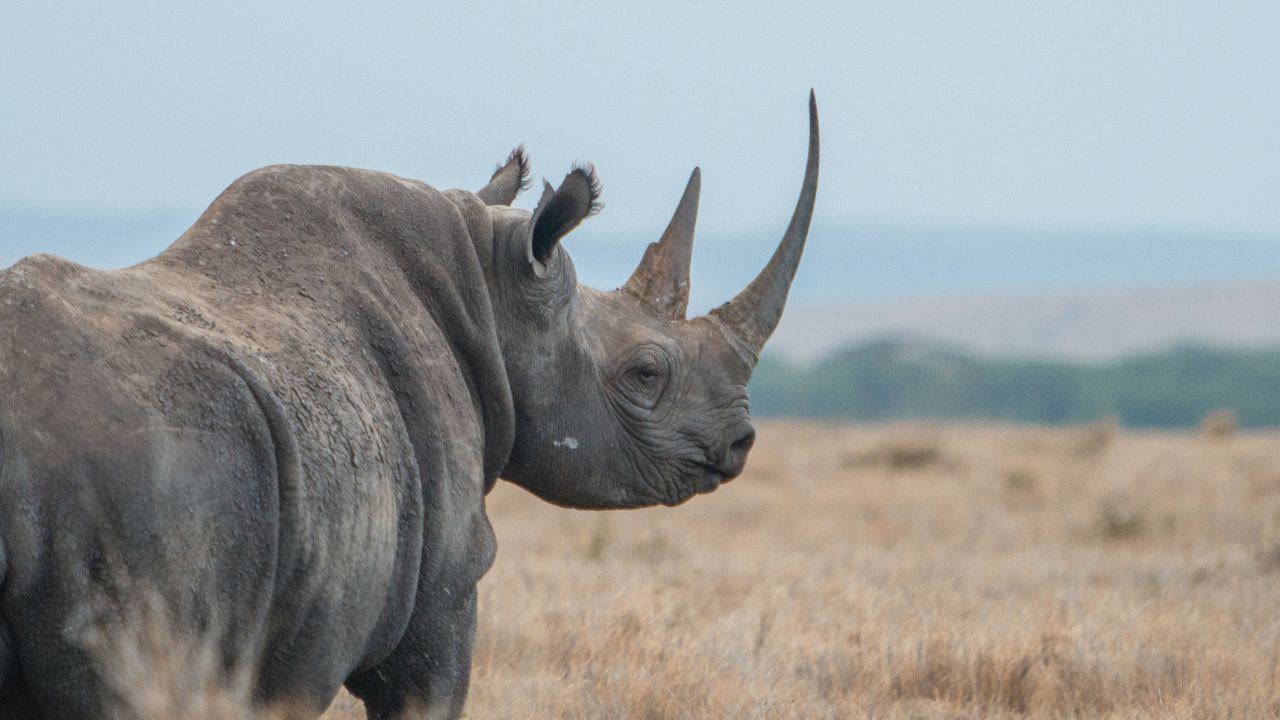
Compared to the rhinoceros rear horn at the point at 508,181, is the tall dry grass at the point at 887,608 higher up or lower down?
lower down

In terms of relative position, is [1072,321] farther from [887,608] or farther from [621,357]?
[621,357]

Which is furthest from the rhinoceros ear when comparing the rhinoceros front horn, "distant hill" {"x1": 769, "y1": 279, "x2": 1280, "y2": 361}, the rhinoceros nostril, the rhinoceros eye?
"distant hill" {"x1": 769, "y1": 279, "x2": 1280, "y2": 361}

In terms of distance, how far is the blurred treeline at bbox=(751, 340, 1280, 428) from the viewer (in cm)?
7181

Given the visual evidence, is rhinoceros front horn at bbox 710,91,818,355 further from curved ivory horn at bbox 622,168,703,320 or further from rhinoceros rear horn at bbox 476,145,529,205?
rhinoceros rear horn at bbox 476,145,529,205

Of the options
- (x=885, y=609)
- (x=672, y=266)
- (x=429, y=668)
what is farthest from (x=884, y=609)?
(x=429, y=668)

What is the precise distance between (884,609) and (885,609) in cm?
1

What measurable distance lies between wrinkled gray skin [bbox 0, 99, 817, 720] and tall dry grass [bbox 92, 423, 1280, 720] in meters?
0.23

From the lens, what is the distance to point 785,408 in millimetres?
81812

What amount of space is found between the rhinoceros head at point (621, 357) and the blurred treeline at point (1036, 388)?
63862 millimetres

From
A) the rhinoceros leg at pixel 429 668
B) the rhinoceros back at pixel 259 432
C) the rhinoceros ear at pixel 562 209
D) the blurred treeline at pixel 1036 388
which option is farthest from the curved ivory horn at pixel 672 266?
the blurred treeline at pixel 1036 388

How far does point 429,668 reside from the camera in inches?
160

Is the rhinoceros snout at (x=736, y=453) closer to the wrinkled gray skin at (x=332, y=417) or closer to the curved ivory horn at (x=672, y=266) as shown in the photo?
the wrinkled gray skin at (x=332, y=417)

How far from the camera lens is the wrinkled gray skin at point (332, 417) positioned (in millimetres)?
2965

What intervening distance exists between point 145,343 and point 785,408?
79.0 meters
